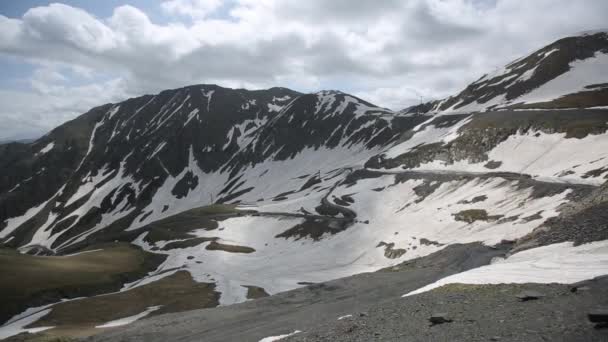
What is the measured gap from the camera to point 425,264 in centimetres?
4531

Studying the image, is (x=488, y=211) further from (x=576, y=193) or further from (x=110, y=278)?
(x=110, y=278)

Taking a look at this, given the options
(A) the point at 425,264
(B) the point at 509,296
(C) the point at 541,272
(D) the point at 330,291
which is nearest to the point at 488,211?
(A) the point at 425,264

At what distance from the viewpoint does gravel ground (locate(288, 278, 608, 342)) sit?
12.8 m

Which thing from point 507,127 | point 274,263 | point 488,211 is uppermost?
point 507,127

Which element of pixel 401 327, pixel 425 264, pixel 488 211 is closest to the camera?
pixel 401 327

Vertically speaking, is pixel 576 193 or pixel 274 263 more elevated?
pixel 576 193

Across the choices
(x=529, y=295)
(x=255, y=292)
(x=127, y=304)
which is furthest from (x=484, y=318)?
(x=127, y=304)

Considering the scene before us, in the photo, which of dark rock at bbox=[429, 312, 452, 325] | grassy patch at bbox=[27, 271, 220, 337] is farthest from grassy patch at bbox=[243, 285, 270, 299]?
dark rock at bbox=[429, 312, 452, 325]

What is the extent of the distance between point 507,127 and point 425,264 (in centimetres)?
6158

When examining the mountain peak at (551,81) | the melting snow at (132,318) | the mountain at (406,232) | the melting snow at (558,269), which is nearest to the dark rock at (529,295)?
the melting snow at (558,269)

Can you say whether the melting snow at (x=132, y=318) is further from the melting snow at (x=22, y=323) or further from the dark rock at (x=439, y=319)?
the dark rock at (x=439, y=319)

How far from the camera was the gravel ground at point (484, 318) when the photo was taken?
41.9 ft

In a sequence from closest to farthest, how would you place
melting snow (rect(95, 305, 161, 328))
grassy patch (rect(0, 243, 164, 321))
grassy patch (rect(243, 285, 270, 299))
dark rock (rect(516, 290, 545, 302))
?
dark rock (rect(516, 290, 545, 302))
melting snow (rect(95, 305, 161, 328))
grassy patch (rect(243, 285, 270, 299))
grassy patch (rect(0, 243, 164, 321))

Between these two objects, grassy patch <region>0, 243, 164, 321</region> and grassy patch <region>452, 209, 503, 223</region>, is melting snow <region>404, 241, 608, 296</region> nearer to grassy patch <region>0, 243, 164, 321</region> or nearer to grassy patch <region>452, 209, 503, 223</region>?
grassy patch <region>452, 209, 503, 223</region>
